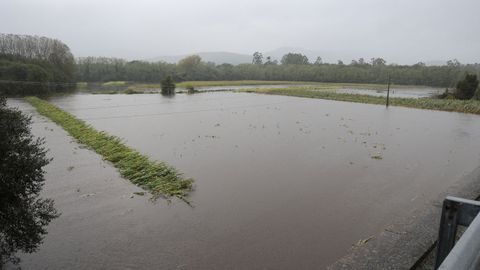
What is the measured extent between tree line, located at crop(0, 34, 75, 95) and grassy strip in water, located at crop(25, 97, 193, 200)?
23448 mm

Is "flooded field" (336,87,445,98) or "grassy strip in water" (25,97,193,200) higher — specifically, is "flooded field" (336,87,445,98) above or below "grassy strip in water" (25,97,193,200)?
above

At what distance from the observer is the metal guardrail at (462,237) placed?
3.56 feet

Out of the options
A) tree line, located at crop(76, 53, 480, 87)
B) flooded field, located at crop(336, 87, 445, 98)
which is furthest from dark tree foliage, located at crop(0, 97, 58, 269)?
tree line, located at crop(76, 53, 480, 87)

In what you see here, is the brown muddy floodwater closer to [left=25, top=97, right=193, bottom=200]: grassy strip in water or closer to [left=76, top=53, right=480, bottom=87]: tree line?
[left=25, top=97, right=193, bottom=200]: grassy strip in water

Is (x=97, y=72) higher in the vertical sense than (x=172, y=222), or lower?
higher

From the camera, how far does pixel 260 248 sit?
521 cm

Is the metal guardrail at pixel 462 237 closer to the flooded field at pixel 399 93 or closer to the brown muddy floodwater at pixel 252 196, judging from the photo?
the brown muddy floodwater at pixel 252 196

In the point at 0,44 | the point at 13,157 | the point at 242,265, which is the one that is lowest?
the point at 242,265

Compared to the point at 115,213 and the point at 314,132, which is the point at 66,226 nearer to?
the point at 115,213

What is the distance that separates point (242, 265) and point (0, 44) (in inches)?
2771

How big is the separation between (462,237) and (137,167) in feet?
28.3

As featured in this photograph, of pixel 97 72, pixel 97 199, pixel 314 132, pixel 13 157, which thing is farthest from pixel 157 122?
pixel 97 72

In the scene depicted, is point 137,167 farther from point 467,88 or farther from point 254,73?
point 254,73

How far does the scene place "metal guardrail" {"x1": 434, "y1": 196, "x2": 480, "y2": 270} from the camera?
42.7 inches
